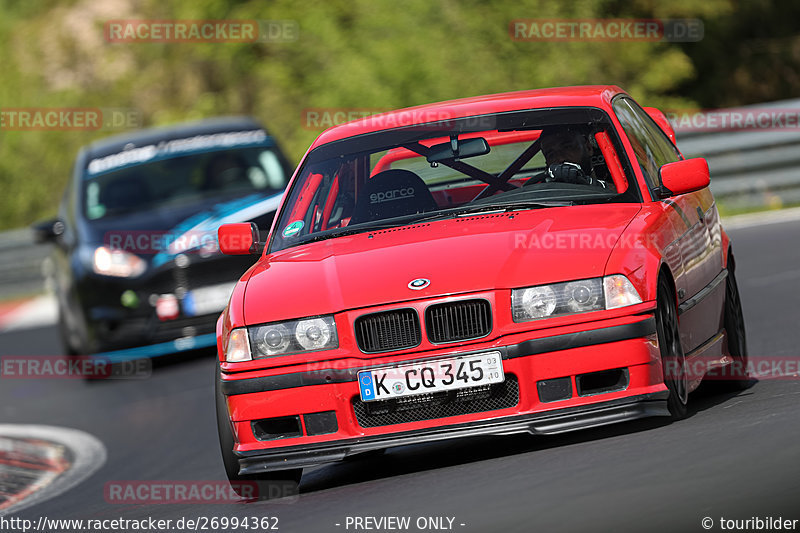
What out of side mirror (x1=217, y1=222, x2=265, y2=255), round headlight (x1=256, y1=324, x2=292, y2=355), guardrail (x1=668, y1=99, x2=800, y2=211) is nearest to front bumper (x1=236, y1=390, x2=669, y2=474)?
round headlight (x1=256, y1=324, x2=292, y2=355)

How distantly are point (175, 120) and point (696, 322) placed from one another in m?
28.8

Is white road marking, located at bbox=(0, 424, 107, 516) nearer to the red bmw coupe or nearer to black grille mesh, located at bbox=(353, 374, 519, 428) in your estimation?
the red bmw coupe

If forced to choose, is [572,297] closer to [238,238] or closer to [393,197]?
[393,197]

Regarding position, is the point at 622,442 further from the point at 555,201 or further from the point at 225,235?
the point at 225,235

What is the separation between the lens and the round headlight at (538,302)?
5922 millimetres

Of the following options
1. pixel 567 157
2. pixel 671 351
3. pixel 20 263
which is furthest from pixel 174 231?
pixel 20 263

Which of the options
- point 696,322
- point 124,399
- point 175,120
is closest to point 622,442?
point 696,322

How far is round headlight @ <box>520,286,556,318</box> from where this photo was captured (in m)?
5.92

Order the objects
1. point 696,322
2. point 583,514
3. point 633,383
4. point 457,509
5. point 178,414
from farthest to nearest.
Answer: point 178,414, point 696,322, point 633,383, point 457,509, point 583,514

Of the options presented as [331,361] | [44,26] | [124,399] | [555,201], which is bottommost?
[124,399]

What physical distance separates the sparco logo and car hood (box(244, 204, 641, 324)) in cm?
45

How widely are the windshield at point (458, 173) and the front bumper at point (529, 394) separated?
107cm

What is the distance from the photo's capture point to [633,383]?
232 inches

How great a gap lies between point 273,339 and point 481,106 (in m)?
1.96
